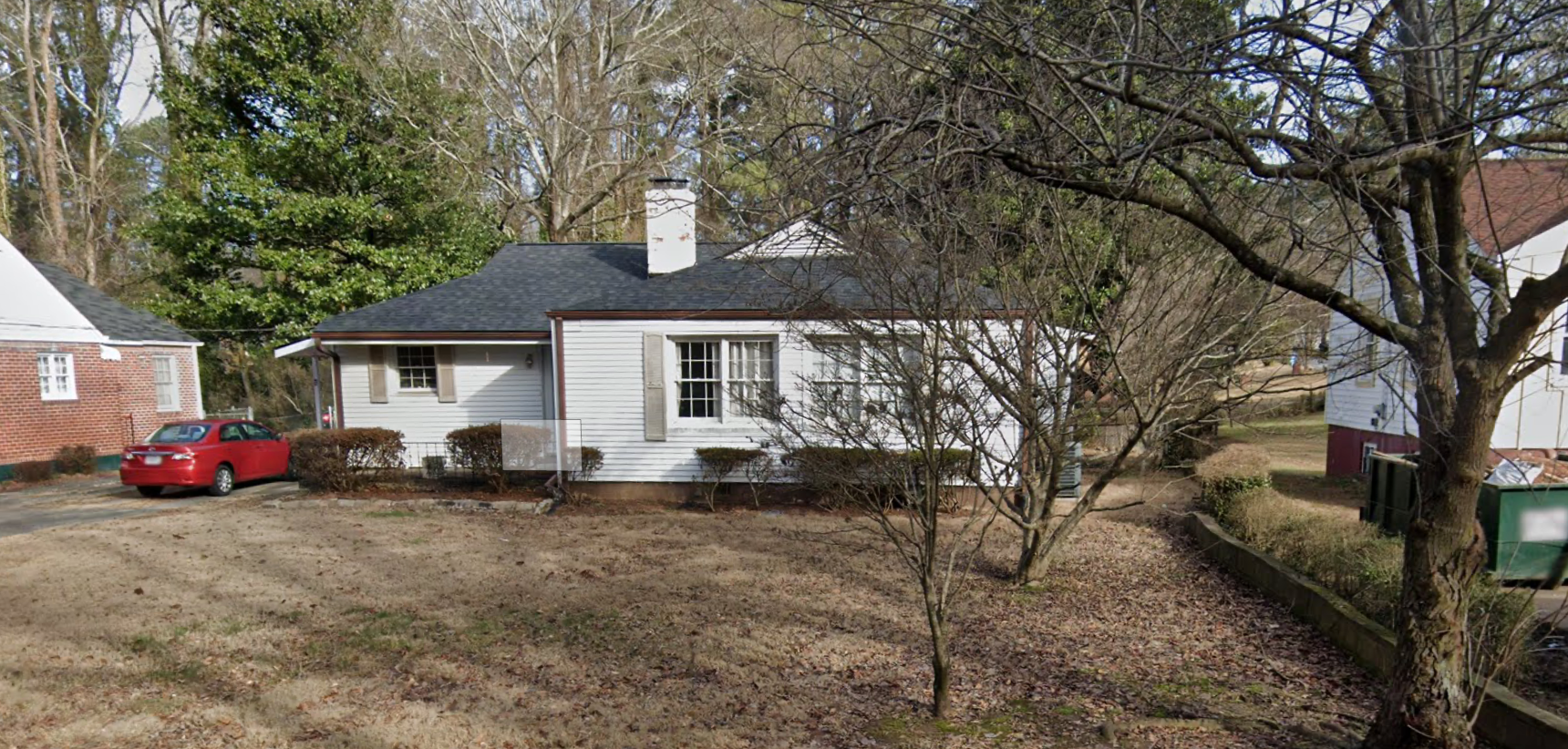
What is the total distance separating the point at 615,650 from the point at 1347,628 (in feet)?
18.0

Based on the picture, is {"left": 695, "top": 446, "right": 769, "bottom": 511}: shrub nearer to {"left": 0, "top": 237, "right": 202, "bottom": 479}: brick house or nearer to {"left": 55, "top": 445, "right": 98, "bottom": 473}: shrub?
{"left": 55, "top": 445, "right": 98, "bottom": 473}: shrub

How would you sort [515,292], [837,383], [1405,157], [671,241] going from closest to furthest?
[1405,157] < [837,383] < [671,241] < [515,292]

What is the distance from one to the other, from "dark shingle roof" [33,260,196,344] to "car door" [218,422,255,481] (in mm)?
7654

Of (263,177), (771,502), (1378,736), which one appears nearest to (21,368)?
(263,177)

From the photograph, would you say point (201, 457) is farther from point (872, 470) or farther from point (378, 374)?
point (872, 470)

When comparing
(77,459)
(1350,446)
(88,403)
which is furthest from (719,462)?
(88,403)

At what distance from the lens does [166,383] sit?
20.0 m

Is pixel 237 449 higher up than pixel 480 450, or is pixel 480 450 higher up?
pixel 480 450

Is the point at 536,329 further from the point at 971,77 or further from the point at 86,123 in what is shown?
the point at 86,123

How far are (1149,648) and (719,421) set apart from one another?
7368 mm

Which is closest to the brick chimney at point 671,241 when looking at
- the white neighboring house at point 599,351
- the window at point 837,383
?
the white neighboring house at point 599,351

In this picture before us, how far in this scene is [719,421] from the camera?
39.3ft

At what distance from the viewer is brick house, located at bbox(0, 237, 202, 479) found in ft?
53.3

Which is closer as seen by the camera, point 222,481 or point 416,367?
point 222,481
